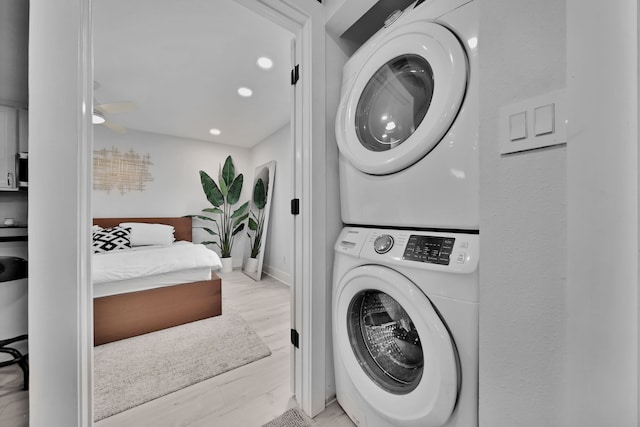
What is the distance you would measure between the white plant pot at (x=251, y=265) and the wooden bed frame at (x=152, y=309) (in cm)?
145

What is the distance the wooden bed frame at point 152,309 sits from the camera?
186cm

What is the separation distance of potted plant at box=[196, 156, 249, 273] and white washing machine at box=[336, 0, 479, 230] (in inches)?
128

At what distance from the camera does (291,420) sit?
1.15 meters

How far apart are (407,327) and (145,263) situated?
2.21 meters

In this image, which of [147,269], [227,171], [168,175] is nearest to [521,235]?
[147,269]

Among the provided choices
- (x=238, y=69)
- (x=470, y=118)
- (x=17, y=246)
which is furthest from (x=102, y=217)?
(x=470, y=118)

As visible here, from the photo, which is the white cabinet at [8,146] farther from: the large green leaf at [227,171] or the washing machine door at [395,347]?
the large green leaf at [227,171]

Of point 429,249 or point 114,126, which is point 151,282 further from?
point 429,249

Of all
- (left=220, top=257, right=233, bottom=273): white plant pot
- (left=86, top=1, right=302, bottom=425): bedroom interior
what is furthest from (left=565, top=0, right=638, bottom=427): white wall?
(left=220, top=257, right=233, bottom=273): white plant pot

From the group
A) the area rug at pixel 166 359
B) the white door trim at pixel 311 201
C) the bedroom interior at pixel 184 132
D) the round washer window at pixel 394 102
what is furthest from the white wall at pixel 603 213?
the area rug at pixel 166 359

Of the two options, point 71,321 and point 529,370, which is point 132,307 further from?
point 529,370

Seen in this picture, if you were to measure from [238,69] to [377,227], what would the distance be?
2.05 metres

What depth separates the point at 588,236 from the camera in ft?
1.32

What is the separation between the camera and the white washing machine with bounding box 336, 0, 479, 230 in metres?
0.73
